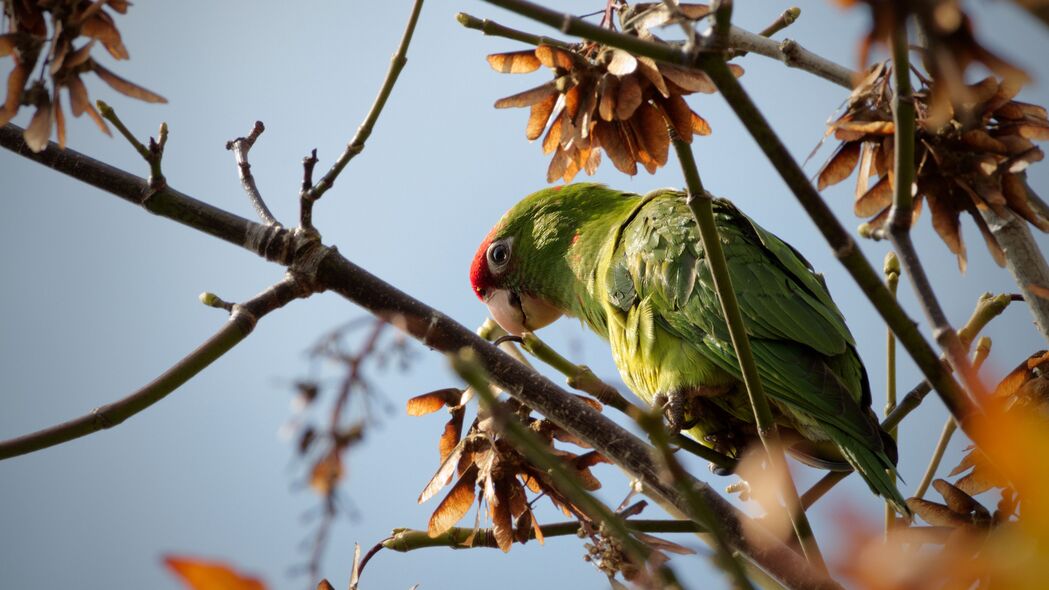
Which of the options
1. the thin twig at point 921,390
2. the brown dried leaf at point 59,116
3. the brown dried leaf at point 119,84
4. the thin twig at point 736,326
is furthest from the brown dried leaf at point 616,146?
the brown dried leaf at point 59,116

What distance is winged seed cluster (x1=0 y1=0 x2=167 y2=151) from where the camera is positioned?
1.12 m

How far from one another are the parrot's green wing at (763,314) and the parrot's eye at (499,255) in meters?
0.64

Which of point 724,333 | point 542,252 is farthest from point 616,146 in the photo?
point 542,252

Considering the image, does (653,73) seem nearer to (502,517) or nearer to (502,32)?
(502,32)

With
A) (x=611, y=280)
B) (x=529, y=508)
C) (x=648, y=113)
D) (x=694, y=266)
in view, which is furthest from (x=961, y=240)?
(x=611, y=280)

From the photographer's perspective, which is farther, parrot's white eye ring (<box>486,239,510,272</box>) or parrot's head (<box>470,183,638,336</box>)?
parrot's white eye ring (<box>486,239,510,272</box>)

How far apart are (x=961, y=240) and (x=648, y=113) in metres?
0.56

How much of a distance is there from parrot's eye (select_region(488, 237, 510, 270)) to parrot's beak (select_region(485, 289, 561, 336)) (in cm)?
10

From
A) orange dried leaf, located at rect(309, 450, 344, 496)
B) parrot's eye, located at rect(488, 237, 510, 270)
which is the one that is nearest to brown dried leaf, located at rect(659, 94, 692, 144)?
orange dried leaf, located at rect(309, 450, 344, 496)

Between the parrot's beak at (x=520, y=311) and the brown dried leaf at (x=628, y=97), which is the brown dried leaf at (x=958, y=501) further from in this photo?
the parrot's beak at (x=520, y=311)

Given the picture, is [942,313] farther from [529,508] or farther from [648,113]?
[529,508]

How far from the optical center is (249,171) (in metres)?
1.79

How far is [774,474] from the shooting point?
48.4 inches

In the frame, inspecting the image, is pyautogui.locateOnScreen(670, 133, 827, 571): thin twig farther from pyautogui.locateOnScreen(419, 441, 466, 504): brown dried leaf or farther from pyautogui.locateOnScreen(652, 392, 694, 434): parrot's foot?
pyautogui.locateOnScreen(652, 392, 694, 434): parrot's foot
